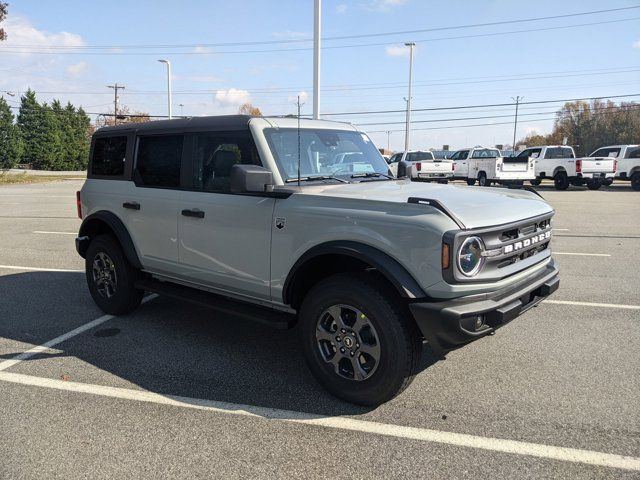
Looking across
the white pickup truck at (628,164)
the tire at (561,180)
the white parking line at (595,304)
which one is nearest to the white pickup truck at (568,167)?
the tire at (561,180)

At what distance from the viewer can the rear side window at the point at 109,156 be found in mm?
5125

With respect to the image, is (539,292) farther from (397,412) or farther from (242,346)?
(242,346)

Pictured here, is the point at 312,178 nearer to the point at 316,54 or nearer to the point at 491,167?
the point at 316,54

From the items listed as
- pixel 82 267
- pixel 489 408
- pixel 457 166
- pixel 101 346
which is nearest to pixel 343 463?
pixel 489 408

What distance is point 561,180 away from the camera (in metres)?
25.8

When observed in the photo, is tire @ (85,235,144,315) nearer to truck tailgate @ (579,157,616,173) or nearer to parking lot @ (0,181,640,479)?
parking lot @ (0,181,640,479)

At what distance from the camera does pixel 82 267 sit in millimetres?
7645

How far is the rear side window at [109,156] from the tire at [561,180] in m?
25.2

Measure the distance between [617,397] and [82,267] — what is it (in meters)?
7.20

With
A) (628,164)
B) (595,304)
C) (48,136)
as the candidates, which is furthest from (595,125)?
(595,304)

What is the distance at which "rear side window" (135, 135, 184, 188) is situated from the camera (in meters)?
4.50

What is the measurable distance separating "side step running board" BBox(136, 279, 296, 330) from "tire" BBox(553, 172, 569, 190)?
83.4ft

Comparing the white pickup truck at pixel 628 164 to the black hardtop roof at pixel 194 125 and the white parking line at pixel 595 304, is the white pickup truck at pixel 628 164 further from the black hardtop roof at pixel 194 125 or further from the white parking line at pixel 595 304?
the black hardtop roof at pixel 194 125

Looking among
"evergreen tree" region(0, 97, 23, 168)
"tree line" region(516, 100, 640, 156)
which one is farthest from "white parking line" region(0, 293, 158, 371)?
"tree line" region(516, 100, 640, 156)
